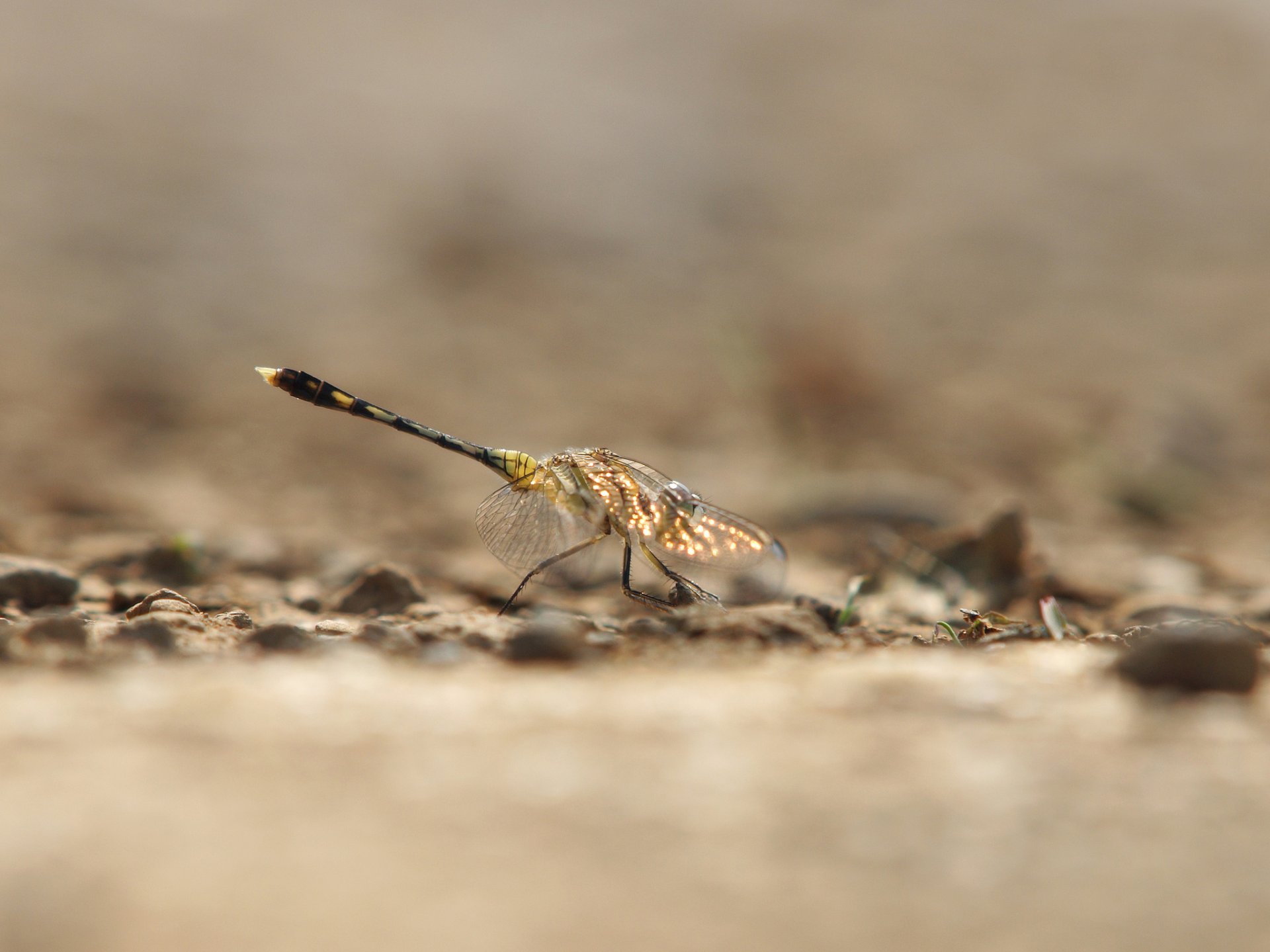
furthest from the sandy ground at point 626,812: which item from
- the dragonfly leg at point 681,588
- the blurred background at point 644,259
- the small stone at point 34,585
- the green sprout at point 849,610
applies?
the blurred background at point 644,259

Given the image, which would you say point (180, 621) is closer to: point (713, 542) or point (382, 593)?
point (382, 593)

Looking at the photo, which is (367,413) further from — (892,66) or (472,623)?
(892,66)

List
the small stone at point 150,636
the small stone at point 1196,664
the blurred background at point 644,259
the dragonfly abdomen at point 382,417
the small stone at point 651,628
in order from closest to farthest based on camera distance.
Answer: the small stone at point 1196,664, the small stone at point 150,636, the small stone at point 651,628, the dragonfly abdomen at point 382,417, the blurred background at point 644,259

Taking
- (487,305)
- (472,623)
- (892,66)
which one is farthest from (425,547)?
(892,66)

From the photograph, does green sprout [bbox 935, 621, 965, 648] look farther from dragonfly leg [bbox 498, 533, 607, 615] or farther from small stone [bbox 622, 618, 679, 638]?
dragonfly leg [bbox 498, 533, 607, 615]

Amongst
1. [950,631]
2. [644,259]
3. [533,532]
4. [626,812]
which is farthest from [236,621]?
[644,259]

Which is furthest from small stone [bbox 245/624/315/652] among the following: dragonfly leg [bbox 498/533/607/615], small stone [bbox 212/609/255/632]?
dragonfly leg [bbox 498/533/607/615]

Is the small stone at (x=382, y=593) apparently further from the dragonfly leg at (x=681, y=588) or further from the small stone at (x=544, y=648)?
the small stone at (x=544, y=648)
